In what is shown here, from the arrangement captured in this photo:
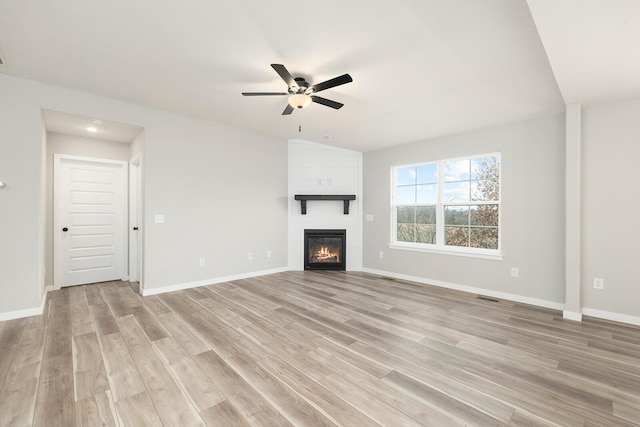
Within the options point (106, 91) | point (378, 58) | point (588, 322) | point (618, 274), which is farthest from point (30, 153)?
point (618, 274)

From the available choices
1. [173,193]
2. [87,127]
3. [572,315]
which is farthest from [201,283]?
[572,315]

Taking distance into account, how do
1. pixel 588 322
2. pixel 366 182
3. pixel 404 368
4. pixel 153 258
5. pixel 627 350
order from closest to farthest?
pixel 404 368 < pixel 627 350 < pixel 588 322 < pixel 153 258 < pixel 366 182

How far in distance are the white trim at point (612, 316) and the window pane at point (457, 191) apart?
A: 2.03 metres

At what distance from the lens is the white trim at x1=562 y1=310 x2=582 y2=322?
3212 mm

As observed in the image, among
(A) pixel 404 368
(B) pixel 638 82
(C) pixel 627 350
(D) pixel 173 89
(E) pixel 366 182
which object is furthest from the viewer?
(E) pixel 366 182

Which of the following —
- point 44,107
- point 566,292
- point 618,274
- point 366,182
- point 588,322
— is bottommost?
point 588,322

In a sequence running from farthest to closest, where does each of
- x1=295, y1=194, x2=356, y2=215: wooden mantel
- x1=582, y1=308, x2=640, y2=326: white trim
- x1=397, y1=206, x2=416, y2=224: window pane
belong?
x1=295, y1=194, x2=356, y2=215: wooden mantel < x1=397, y1=206, x2=416, y2=224: window pane < x1=582, y1=308, x2=640, y2=326: white trim

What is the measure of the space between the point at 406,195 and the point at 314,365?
3908mm

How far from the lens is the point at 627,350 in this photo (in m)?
2.50

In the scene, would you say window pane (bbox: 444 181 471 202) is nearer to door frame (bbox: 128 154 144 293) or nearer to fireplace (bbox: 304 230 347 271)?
fireplace (bbox: 304 230 347 271)

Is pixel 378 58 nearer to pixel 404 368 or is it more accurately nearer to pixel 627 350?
pixel 404 368

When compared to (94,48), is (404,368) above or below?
below

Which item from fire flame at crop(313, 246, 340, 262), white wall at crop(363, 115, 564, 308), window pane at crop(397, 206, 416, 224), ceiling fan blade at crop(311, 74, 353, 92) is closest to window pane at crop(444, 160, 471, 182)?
white wall at crop(363, 115, 564, 308)

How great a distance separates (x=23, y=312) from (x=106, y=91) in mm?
2785
